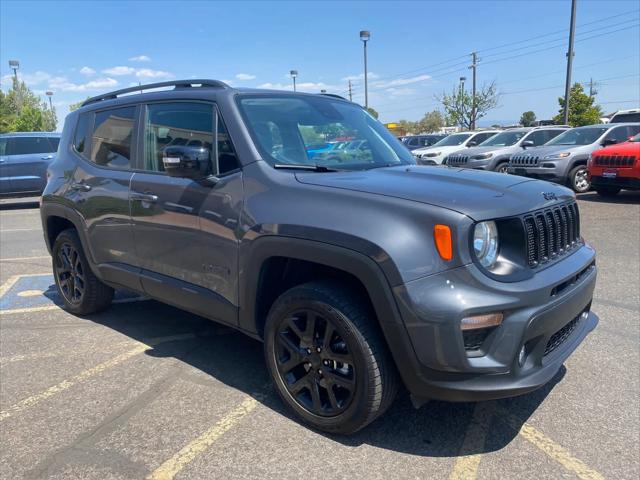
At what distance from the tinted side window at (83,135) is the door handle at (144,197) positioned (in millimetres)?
1012

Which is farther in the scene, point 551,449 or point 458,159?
point 458,159

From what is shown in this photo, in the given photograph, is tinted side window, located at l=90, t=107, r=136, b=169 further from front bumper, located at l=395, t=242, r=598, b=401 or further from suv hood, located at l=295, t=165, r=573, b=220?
front bumper, located at l=395, t=242, r=598, b=401

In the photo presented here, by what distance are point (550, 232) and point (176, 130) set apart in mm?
2472

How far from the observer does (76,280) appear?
4.70m

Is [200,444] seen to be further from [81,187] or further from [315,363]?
[81,187]

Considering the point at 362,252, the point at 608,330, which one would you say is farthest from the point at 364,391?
the point at 608,330

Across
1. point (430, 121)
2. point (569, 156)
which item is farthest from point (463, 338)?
point (430, 121)

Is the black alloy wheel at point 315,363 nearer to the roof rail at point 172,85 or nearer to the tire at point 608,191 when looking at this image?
the roof rail at point 172,85

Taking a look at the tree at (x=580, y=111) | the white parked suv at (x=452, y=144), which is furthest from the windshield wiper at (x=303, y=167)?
the tree at (x=580, y=111)

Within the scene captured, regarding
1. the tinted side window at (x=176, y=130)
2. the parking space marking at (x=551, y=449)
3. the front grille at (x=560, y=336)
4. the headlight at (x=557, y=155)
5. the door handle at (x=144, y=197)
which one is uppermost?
the tinted side window at (x=176, y=130)

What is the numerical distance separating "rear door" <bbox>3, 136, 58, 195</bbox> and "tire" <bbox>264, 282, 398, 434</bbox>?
12657 millimetres

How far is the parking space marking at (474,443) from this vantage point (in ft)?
8.11

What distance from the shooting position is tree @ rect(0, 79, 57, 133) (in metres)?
42.2

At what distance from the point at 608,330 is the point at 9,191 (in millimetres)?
13904
